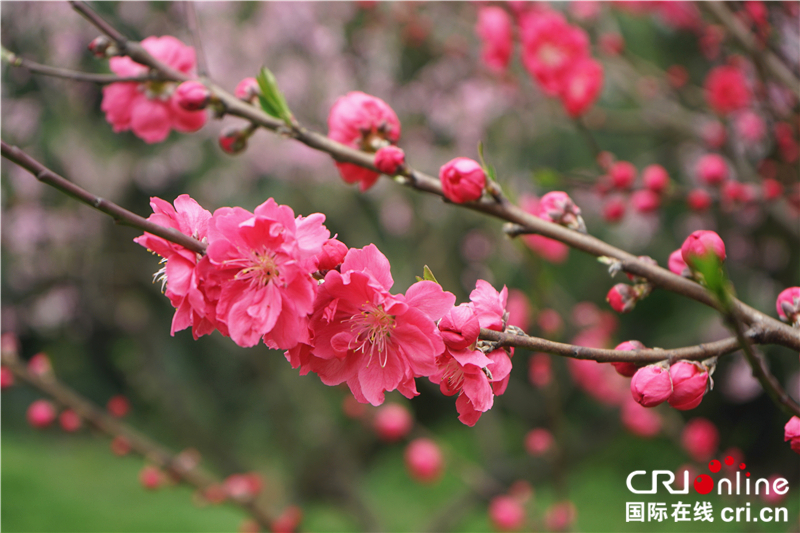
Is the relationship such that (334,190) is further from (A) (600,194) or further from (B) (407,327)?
(B) (407,327)

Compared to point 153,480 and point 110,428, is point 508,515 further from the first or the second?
point 110,428

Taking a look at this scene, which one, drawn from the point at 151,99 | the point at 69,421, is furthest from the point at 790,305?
the point at 69,421

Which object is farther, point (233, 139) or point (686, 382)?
point (233, 139)

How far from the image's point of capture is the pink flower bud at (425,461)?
1.91m

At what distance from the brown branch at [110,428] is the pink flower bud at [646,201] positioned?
1.19 m

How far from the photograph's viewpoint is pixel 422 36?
8.68ft

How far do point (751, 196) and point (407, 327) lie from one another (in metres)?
1.03

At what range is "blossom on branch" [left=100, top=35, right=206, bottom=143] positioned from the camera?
2.74ft

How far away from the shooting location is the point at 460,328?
1.42 ft

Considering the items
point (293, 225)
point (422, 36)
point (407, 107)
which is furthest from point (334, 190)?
point (293, 225)

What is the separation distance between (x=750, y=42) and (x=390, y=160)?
34.2 inches

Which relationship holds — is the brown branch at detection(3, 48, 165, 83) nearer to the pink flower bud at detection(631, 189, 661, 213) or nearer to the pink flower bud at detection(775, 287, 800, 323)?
the pink flower bud at detection(775, 287, 800, 323)

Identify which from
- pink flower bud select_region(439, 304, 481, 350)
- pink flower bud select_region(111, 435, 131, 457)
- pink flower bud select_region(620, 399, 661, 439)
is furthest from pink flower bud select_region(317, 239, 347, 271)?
pink flower bud select_region(620, 399, 661, 439)

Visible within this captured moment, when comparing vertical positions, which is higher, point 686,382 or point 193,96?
point 193,96
